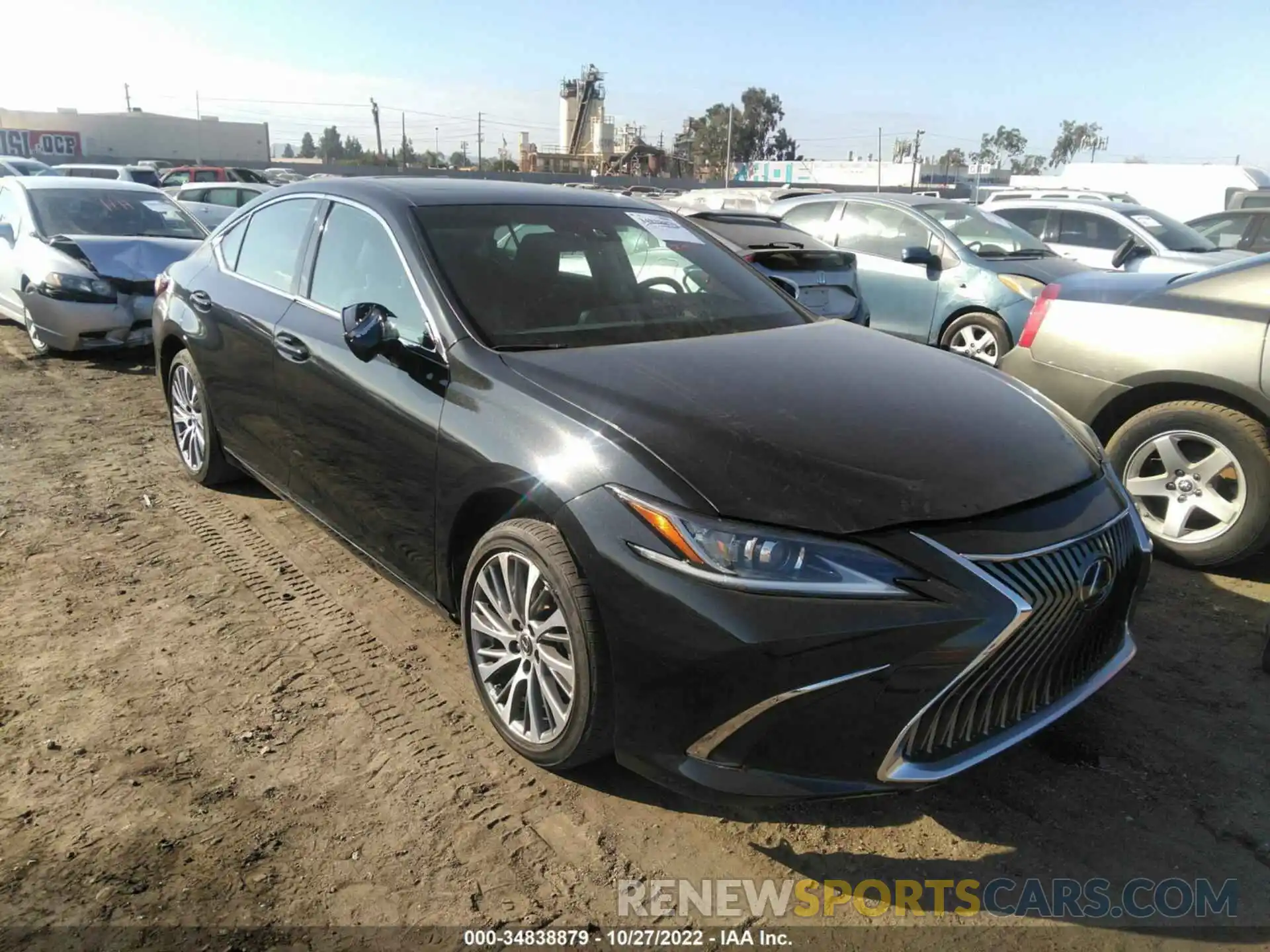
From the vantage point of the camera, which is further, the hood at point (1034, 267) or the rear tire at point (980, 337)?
the hood at point (1034, 267)

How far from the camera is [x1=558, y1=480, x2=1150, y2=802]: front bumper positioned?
212 cm

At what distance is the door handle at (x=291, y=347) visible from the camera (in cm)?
365

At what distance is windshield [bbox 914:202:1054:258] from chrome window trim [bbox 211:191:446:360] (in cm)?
634

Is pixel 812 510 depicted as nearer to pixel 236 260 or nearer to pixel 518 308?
pixel 518 308

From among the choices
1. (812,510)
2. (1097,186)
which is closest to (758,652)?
(812,510)

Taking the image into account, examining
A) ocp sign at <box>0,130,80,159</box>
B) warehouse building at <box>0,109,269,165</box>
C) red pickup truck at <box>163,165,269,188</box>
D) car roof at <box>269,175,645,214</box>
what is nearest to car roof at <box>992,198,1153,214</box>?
car roof at <box>269,175,645,214</box>

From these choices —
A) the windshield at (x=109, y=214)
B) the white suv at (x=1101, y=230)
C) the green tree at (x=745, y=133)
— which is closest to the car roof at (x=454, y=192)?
the windshield at (x=109, y=214)

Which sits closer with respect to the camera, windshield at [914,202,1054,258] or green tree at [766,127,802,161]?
windshield at [914,202,1054,258]

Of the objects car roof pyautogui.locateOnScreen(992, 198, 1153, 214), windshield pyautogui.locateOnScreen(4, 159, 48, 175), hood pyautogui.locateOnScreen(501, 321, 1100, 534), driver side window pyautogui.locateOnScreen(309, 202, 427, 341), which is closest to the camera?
hood pyautogui.locateOnScreen(501, 321, 1100, 534)

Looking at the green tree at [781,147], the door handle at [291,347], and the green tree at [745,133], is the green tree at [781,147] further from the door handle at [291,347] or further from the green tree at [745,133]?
the door handle at [291,347]

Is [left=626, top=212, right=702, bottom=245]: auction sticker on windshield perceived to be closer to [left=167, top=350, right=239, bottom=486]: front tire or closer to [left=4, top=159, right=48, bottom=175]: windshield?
[left=167, top=350, right=239, bottom=486]: front tire

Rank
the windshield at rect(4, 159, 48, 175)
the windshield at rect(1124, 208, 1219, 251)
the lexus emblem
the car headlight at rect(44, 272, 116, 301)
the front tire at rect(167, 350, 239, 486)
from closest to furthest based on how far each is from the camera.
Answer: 1. the lexus emblem
2. the front tire at rect(167, 350, 239, 486)
3. the car headlight at rect(44, 272, 116, 301)
4. the windshield at rect(1124, 208, 1219, 251)
5. the windshield at rect(4, 159, 48, 175)

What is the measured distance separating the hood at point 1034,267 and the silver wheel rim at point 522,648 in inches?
269

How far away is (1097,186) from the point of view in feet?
90.1
